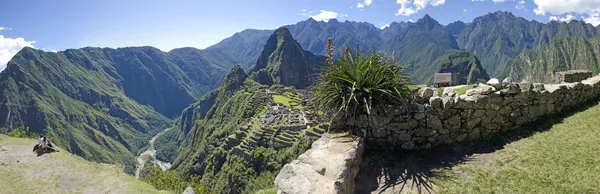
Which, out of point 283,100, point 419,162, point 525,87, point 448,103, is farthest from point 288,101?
point 419,162

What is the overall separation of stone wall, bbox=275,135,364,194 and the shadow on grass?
468 millimetres

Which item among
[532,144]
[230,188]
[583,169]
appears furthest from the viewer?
[230,188]

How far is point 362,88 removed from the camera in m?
9.07

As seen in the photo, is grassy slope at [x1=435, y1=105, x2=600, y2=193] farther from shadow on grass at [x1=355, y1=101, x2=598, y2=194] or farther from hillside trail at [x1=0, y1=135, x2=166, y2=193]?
hillside trail at [x1=0, y1=135, x2=166, y2=193]

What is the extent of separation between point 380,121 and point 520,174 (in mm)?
3535

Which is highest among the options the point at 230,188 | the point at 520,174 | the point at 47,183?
the point at 520,174

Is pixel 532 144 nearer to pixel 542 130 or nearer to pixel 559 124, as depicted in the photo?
pixel 542 130

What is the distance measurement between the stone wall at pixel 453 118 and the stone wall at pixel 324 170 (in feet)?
3.83

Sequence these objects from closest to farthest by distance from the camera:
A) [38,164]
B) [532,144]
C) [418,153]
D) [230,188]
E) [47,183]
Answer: [532,144], [418,153], [47,183], [38,164], [230,188]

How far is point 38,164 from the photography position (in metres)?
14.6

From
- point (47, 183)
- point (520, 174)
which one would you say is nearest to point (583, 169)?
point (520, 174)

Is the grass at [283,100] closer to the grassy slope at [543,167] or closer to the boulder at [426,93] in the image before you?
the boulder at [426,93]

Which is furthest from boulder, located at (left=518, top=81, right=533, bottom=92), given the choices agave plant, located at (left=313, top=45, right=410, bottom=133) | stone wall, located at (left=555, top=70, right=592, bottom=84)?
stone wall, located at (left=555, top=70, right=592, bottom=84)

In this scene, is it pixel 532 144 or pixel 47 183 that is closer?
pixel 532 144
